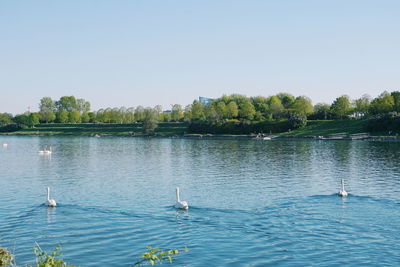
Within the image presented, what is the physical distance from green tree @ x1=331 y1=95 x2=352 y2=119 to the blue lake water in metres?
124

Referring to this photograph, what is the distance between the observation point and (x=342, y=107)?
7028 inches

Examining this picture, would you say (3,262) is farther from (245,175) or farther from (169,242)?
(245,175)

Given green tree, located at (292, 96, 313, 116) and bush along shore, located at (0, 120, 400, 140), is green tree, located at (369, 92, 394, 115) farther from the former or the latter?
green tree, located at (292, 96, 313, 116)

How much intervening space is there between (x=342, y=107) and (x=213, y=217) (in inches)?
6268

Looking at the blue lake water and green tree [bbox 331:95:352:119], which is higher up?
green tree [bbox 331:95:352:119]

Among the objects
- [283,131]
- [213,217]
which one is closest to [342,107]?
[283,131]

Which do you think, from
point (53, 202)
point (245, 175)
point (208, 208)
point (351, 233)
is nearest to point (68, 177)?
point (53, 202)

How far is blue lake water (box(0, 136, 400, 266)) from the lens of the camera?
24.4 m

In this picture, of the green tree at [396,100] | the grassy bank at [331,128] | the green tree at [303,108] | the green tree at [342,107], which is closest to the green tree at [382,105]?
the green tree at [396,100]

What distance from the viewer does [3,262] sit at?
13836mm

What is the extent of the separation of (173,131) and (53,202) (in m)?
162

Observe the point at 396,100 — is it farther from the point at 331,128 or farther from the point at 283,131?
the point at 283,131

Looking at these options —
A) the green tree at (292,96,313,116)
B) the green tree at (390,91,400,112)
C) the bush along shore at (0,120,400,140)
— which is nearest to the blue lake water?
the bush along shore at (0,120,400,140)

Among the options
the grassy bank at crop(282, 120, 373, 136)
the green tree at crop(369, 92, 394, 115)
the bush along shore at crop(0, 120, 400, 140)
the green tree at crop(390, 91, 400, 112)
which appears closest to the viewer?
the bush along shore at crop(0, 120, 400, 140)
